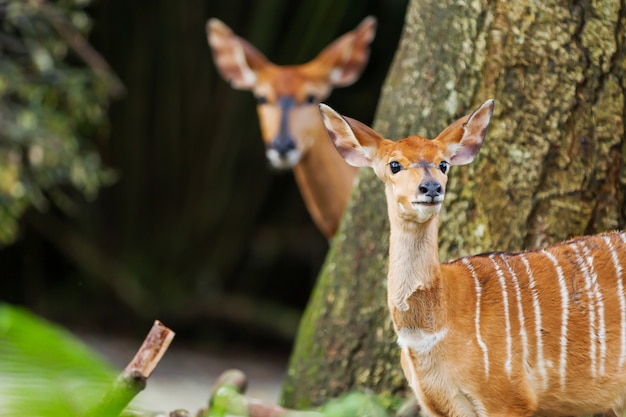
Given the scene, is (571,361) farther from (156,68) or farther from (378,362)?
(156,68)

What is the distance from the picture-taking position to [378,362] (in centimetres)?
359

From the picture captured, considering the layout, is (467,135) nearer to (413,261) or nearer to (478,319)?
(413,261)

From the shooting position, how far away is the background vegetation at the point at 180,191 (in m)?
9.05

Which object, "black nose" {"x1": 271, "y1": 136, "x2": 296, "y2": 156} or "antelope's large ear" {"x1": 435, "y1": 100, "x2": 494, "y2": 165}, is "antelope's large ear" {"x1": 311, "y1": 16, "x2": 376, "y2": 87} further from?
"antelope's large ear" {"x1": 435, "y1": 100, "x2": 494, "y2": 165}

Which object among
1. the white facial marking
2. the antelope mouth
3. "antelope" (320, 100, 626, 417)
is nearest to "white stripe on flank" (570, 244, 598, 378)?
"antelope" (320, 100, 626, 417)

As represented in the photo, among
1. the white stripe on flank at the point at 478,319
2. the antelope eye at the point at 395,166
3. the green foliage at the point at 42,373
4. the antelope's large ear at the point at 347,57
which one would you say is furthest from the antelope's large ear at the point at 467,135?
the antelope's large ear at the point at 347,57

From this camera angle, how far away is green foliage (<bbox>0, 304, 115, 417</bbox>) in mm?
1306

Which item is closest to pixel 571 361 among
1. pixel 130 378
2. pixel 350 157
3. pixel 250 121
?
pixel 350 157

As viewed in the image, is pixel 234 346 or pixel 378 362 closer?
pixel 378 362

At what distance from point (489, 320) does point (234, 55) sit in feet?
12.0

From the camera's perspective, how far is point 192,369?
8.41 metres

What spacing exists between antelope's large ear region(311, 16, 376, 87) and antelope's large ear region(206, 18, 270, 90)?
0.38 meters

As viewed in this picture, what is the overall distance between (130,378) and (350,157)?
2.57 ft

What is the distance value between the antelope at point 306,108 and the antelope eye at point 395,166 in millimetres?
2849
